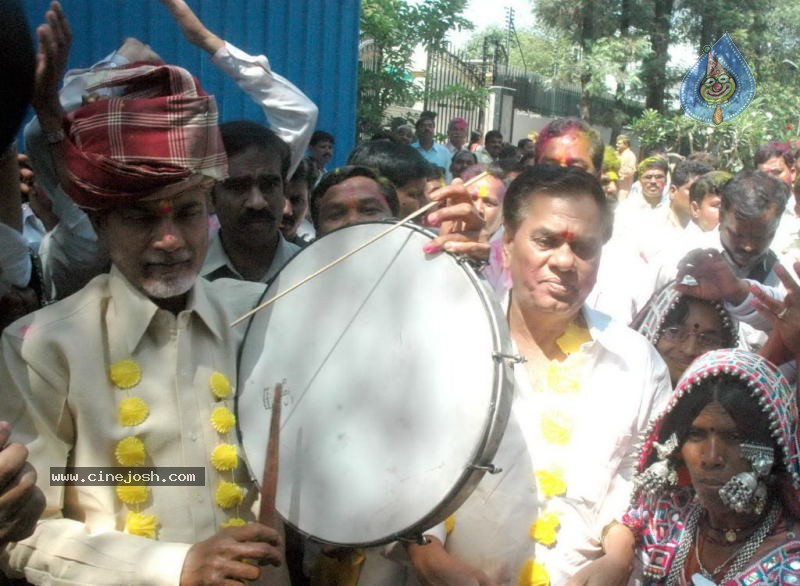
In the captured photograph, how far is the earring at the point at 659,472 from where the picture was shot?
8.00ft

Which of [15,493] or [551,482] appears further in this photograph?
[551,482]

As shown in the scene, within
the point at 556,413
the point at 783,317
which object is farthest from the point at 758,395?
the point at 556,413

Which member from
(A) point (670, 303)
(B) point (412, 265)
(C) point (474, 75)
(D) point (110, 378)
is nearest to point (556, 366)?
(B) point (412, 265)

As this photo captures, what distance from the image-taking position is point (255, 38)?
20.5 ft

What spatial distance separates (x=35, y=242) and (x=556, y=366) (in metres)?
2.47

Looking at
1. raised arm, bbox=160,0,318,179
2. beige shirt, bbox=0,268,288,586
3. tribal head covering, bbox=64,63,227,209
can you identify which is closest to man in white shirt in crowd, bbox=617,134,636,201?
raised arm, bbox=160,0,318,179

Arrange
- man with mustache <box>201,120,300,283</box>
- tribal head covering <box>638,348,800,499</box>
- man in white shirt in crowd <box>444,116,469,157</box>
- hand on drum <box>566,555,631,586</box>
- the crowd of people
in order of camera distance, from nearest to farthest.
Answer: the crowd of people → hand on drum <box>566,555,631,586</box> → tribal head covering <box>638,348,800,499</box> → man with mustache <box>201,120,300,283</box> → man in white shirt in crowd <box>444,116,469,157</box>

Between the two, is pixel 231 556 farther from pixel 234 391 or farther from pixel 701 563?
pixel 701 563

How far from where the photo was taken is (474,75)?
71.9 ft

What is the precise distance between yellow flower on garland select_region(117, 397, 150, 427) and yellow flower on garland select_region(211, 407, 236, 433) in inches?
6.5

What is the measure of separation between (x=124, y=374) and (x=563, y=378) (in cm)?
122

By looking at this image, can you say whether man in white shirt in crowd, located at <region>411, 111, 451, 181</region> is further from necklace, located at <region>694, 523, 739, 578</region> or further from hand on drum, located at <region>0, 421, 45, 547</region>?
hand on drum, located at <region>0, 421, 45, 547</region>

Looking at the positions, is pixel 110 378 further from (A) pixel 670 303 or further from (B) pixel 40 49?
(A) pixel 670 303

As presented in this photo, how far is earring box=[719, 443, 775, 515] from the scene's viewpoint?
230 centimetres
